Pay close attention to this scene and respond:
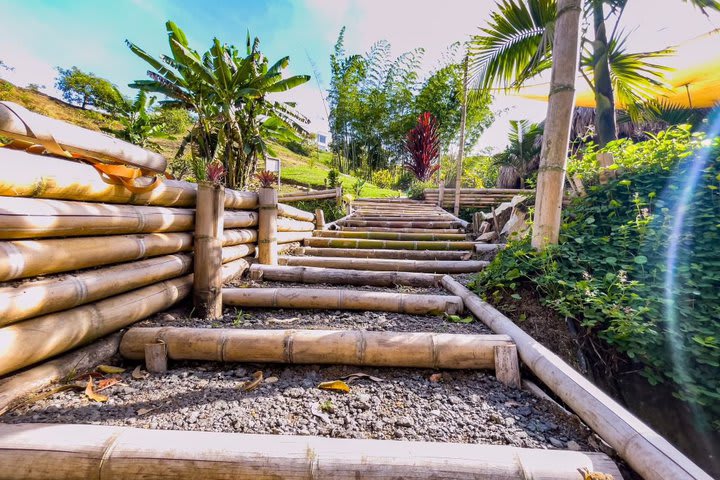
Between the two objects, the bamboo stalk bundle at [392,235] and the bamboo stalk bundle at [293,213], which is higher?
the bamboo stalk bundle at [293,213]

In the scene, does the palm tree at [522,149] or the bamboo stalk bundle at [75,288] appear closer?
the bamboo stalk bundle at [75,288]

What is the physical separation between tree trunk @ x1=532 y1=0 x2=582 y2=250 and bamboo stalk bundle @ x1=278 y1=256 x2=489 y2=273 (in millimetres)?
1058

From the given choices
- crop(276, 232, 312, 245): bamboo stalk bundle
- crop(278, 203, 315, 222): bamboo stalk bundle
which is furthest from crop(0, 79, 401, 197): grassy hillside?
crop(276, 232, 312, 245): bamboo stalk bundle

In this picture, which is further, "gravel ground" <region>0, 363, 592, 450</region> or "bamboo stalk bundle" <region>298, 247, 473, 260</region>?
"bamboo stalk bundle" <region>298, 247, 473, 260</region>

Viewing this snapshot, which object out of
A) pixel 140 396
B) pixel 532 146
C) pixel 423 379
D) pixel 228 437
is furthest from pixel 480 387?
pixel 532 146

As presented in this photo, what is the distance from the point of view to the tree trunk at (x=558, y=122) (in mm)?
2094

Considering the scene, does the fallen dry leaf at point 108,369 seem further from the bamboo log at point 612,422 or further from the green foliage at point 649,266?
the green foliage at point 649,266

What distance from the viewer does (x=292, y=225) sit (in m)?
4.03

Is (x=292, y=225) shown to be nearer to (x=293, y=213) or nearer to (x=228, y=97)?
(x=293, y=213)

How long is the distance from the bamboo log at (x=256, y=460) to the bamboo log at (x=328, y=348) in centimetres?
53

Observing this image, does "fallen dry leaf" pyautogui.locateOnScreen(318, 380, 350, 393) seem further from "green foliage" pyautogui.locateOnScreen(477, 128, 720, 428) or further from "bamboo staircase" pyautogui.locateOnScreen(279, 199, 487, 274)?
"bamboo staircase" pyautogui.locateOnScreen(279, 199, 487, 274)

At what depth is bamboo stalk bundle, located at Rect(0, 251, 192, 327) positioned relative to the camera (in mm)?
1149

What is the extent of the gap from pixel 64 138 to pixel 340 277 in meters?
2.15

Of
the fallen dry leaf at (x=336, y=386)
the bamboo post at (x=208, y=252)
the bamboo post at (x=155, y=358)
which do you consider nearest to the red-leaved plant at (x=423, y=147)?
the bamboo post at (x=208, y=252)
